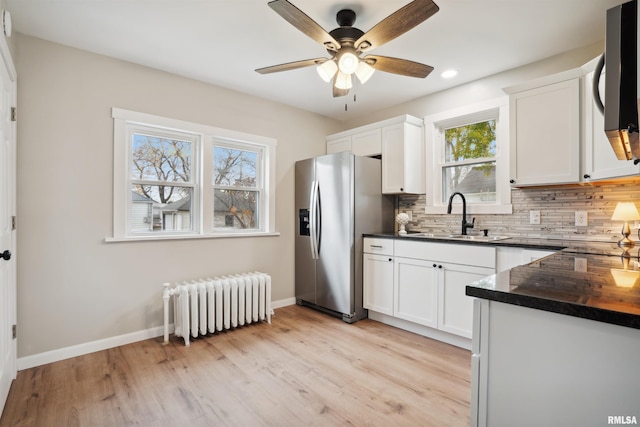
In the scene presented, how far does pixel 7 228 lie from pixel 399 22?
2698mm

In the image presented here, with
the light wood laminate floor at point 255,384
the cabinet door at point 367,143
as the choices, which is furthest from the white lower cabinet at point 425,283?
the cabinet door at point 367,143

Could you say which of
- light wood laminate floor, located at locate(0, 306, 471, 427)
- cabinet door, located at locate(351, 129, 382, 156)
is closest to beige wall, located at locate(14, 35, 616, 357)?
light wood laminate floor, located at locate(0, 306, 471, 427)

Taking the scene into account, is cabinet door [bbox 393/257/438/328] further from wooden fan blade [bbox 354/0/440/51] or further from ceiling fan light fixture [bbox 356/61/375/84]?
wooden fan blade [bbox 354/0/440/51]

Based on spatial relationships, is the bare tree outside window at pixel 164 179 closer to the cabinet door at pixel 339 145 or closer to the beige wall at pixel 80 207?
the beige wall at pixel 80 207

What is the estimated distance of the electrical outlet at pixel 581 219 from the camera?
2539 millimetres

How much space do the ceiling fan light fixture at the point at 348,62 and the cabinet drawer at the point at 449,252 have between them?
5.43 feet

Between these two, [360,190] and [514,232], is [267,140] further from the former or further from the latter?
[514,232]

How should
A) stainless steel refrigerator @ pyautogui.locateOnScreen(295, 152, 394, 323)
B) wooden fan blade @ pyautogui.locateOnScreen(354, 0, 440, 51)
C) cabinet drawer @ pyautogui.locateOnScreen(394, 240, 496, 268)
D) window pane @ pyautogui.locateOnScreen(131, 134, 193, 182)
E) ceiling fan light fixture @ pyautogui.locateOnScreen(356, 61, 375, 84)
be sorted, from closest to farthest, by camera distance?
wooden fan blade @ pyautogui.locateOnScreen(354, 0, 440, 51)
ceiling fan light fixture @ pyautogui.locateOnScreen(356, 61, 375, 84)
cabinet drawer @ pyautogui.locateOnScreen(394, 240, 496, 268)
window pane @ pyautogui.locateOnScreen(131, 134, 193, 182)
stainless steel refrigerator @ pyautogui.locateOnScreen(295, 152, 394, 323)

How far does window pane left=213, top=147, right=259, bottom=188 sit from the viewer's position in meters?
3.45

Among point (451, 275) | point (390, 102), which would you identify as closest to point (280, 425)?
point (451, 275)

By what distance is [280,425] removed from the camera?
172 cm

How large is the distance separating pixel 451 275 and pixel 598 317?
2.08 m

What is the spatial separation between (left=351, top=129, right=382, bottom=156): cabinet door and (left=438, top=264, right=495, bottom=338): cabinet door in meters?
1.60

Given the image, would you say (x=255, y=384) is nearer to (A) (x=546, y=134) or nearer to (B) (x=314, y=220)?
(B) (x=314, y=220)
